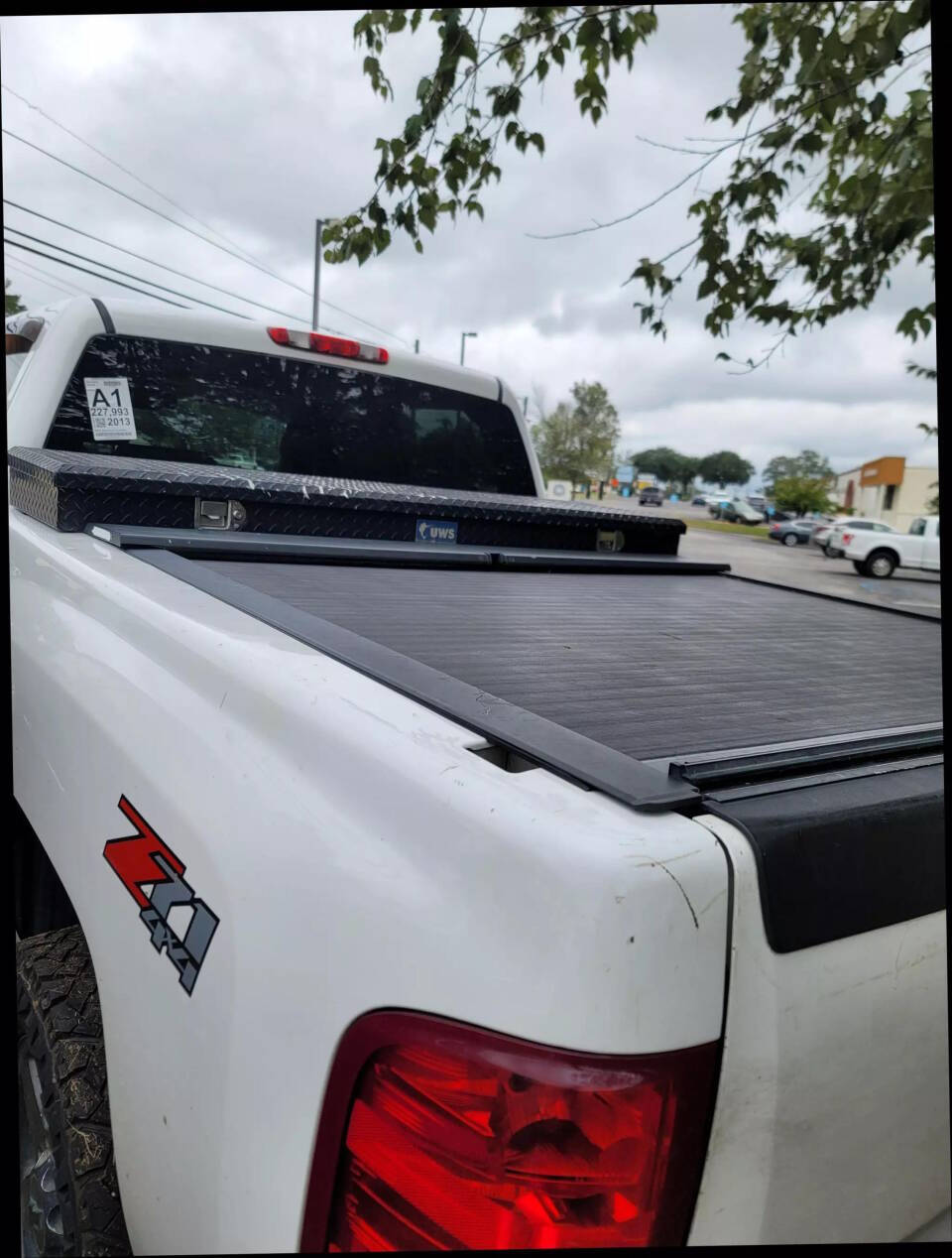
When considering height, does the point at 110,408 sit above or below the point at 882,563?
below

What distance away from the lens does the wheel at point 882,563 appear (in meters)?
26.8

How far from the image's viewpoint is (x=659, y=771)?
1.13 m

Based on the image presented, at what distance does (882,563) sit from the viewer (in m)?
27.0

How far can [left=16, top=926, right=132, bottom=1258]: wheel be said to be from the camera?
4.33ft

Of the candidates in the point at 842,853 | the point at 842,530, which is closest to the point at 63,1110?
the point at 842,853

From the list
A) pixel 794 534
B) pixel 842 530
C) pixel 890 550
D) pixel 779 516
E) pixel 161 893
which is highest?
pixel 779 516

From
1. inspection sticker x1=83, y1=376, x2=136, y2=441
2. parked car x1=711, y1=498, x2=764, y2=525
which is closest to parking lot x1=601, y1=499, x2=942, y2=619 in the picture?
inspection sticker x1=83, y1=376, x2=136, y2=441

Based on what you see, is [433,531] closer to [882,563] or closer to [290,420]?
[290,420]

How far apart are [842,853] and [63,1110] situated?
3.95 ft

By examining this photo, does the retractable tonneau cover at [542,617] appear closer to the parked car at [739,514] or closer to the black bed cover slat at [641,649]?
the black bed cover slat at [641,649]

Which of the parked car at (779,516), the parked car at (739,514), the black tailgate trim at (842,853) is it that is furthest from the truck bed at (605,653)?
the parked car at (739,514)

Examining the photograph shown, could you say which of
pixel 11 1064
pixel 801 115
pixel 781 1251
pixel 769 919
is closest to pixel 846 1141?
pixel 781 1251

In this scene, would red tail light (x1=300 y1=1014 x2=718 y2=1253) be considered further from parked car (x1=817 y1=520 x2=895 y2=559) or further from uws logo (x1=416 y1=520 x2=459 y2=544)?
parked car (x1=817 y1=520 x2=895 y2=559)

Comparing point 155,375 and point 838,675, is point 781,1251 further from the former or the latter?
point 155,375
